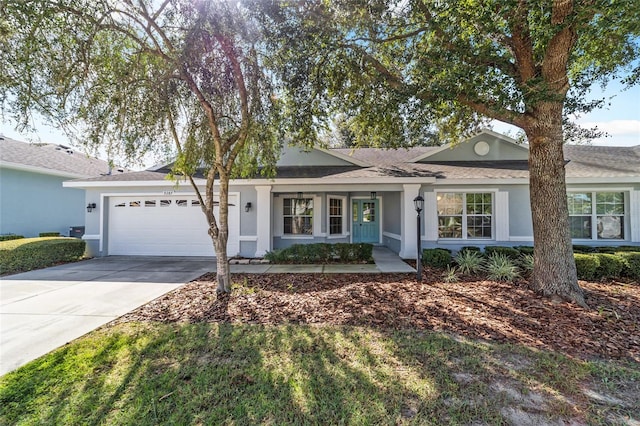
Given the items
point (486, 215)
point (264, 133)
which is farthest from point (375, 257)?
point (264, 133)

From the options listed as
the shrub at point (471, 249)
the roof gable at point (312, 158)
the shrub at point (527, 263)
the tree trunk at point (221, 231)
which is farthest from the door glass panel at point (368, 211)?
the tree trunk at point (221, 231)

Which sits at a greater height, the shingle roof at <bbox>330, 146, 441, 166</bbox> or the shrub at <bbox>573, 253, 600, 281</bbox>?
the shingle roof at <bbox>330, 146, 441, 166</bbox>

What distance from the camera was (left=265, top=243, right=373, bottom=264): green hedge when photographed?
30.3 feet

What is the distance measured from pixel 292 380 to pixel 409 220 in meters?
7.54

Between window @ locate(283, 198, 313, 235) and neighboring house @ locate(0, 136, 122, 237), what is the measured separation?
8.87 m

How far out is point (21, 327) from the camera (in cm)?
444

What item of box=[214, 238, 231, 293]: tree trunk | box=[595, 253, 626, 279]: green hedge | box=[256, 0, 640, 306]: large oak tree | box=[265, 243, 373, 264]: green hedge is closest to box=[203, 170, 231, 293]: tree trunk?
box=[214, 238, 231, 293]: tree trunk

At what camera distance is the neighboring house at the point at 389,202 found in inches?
371

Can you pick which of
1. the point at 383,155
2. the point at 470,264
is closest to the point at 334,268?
the point at 470,264

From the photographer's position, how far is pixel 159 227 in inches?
427

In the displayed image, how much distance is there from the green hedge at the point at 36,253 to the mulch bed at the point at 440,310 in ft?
20.2

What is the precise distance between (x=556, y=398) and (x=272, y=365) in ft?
9.56

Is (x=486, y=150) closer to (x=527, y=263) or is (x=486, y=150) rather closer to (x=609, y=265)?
(x=527, y=263)

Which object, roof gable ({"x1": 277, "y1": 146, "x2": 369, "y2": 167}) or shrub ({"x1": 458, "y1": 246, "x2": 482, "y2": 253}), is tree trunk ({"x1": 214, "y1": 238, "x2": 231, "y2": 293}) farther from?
shrub ({"x1": 458, "y1": 246, "x2": 482, "y2": 253})
